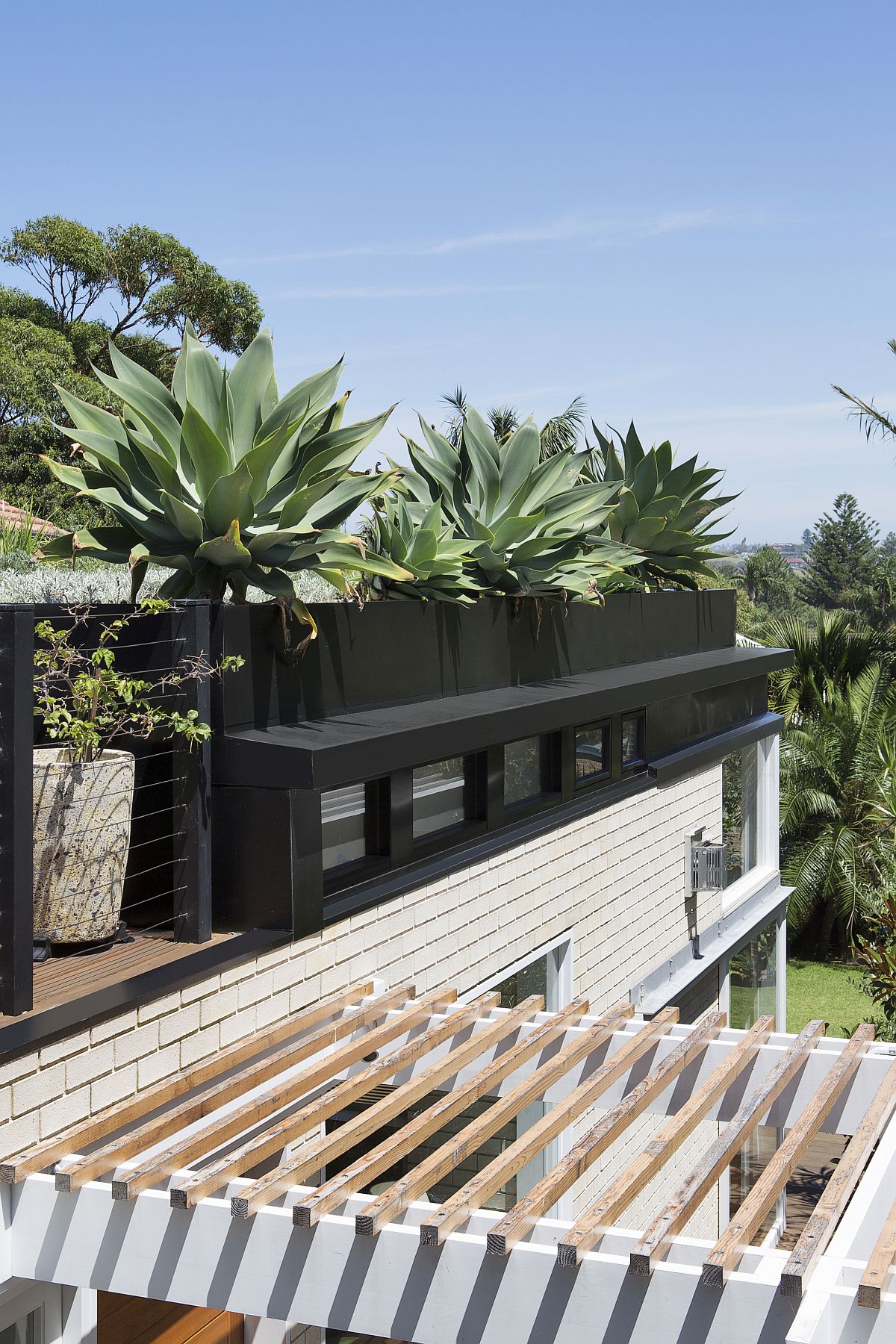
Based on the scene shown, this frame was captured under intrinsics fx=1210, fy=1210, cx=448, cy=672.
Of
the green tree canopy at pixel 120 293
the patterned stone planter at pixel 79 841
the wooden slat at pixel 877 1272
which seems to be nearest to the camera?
the wooden slat at pixel 877 1272

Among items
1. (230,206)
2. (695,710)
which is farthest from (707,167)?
(695,710)

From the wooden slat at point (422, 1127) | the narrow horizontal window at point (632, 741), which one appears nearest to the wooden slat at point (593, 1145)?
the wooden slat at point (422, 1127)

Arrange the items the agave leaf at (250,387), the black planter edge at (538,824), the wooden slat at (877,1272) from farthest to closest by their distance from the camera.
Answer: the black planter edge at (538,824) → the agave leaf at (250,387) → the wooden slat at (877,1272)

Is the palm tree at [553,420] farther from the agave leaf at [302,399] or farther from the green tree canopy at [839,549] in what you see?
the green tree canopy at [839,549]

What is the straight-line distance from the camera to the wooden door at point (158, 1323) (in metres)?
4.67

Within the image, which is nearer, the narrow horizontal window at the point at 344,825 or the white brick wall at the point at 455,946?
the white brick wall at the point at 455,946

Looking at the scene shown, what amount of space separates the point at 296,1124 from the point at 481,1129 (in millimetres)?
606

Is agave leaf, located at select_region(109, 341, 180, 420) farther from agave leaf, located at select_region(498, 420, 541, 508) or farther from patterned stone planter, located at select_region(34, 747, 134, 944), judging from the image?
agave leaf, located at select_region(498, 420, 541, 508)

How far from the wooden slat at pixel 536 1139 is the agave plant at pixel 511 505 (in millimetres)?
3088

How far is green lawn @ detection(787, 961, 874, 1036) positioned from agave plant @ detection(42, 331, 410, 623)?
60.8 ft

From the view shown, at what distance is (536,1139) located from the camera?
3924 millimetres

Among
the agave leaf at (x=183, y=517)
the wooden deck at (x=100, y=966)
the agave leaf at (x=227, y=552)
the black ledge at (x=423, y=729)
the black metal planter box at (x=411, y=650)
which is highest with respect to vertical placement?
the agave leaf at (x=183, y=517)

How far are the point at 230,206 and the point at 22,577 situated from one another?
4851cm

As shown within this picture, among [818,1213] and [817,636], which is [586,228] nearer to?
[817,636]
